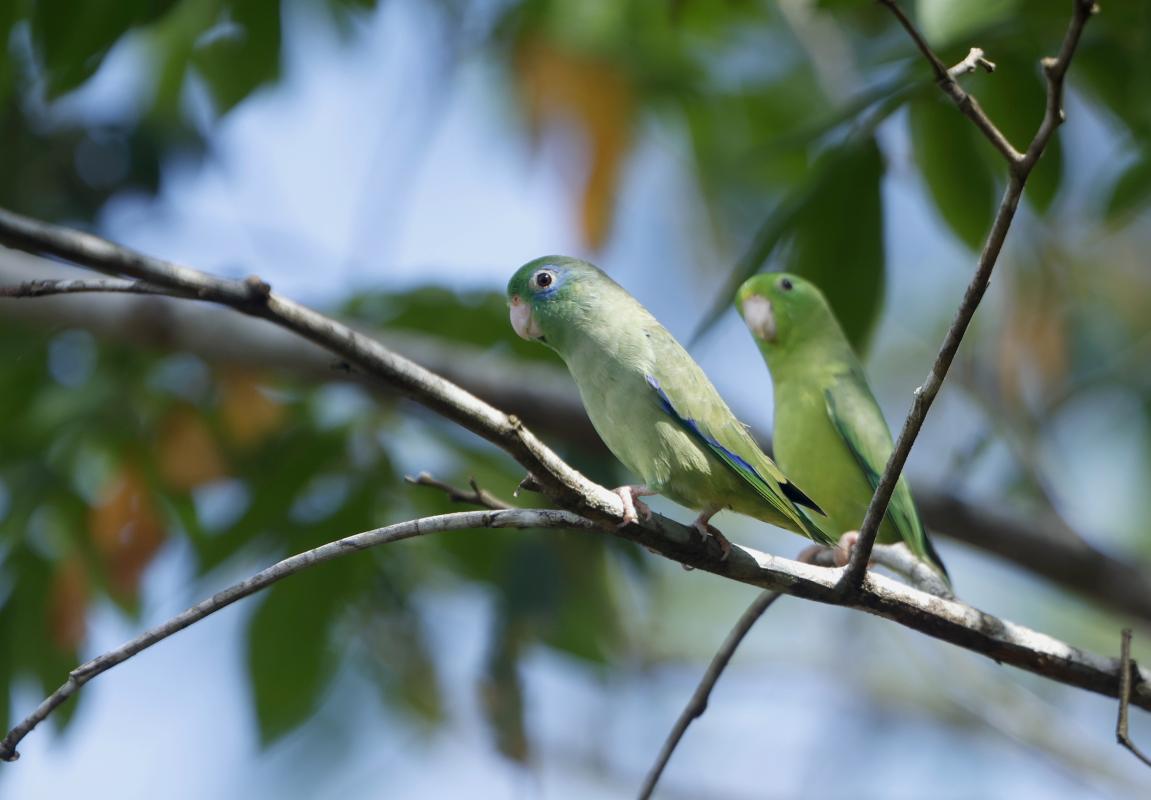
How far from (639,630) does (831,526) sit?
4.16 meters

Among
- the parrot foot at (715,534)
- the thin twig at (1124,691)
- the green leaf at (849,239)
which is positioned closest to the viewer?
the parrot foot at (715,534)

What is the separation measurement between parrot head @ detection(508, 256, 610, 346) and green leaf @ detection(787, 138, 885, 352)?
0.91m

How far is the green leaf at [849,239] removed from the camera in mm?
3582

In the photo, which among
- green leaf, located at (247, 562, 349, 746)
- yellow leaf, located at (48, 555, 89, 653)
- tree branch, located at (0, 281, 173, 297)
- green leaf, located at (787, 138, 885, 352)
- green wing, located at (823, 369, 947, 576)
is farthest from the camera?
yellow leaf, located at (48, 555, 89, 653)

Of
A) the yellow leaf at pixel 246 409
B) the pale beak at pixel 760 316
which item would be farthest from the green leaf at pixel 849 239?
the yellow leaf at pixel 246 409

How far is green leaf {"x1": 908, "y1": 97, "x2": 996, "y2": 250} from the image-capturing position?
3.85 metres

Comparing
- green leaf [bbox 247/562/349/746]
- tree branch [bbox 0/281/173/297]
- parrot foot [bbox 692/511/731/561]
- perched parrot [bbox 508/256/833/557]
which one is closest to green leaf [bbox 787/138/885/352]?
perched parrot [bbox 508/256/833/557]

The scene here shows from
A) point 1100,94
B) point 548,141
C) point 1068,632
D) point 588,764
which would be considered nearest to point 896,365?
point 1068,632

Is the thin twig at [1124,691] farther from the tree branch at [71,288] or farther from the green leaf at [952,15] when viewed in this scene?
the tree branch at [71,288]

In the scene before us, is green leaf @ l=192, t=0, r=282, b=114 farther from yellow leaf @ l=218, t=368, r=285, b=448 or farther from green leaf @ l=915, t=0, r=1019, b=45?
green leaf @ l=915, t=0, r=1019, b=45

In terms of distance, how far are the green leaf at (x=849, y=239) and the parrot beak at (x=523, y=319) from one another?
3.50ft

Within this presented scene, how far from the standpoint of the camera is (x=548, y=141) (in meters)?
5.89

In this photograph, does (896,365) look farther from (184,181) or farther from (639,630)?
(184,181)

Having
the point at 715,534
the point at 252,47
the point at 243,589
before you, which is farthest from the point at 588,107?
the point at 243,589
